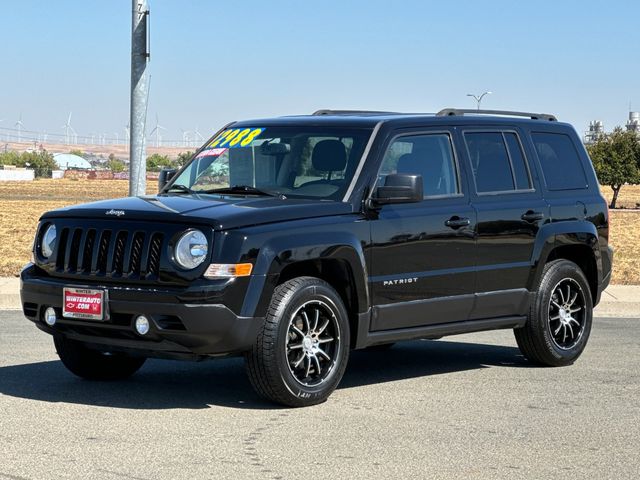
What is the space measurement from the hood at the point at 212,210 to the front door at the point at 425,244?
448mm

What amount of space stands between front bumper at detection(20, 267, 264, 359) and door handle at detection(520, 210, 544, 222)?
8.91 ft

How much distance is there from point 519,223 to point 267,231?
2493 millimetres

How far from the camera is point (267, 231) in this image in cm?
742

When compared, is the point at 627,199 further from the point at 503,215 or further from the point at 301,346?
the point at 301,346

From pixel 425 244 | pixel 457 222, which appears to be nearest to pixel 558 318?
pixel 457 222

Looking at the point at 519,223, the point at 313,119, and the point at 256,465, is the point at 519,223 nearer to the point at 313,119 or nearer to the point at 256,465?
the point at 313,119

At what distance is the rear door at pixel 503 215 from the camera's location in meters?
8.88

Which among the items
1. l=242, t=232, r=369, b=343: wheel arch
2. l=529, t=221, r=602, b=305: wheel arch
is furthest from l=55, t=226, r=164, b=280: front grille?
l=529, t=221, r=602, b=305: wheel arch

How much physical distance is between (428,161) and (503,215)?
2.45ft

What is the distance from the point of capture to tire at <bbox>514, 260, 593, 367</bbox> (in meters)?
9.36

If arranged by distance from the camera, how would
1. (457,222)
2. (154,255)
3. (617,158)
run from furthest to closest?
(617,158) < (457,222) < (154,255)

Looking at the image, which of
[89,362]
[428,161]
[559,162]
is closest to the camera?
[89,362]

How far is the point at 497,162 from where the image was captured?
926 cm

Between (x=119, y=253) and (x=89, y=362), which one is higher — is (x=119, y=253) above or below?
above
